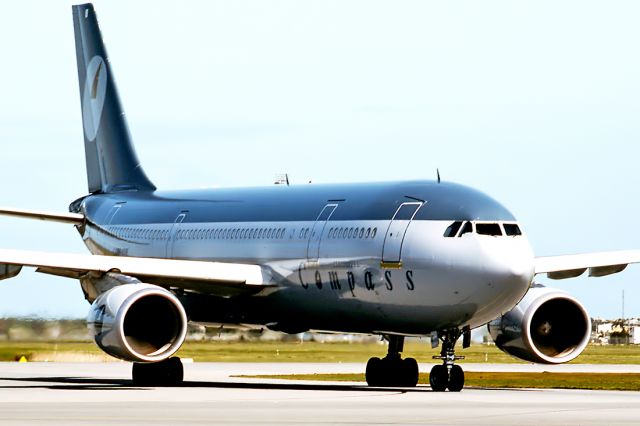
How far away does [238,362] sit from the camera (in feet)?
162

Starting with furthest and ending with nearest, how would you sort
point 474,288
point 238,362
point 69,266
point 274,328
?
point 238,362 < point 274,328 < point 69,266 < point 474,288

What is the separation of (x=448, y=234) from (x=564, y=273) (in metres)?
6.26

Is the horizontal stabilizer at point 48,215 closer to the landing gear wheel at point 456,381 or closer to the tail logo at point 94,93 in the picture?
the tail logo at point 94,93

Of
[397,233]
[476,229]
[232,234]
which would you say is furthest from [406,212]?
[232,234]

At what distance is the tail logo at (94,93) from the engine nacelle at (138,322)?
14.5 metres

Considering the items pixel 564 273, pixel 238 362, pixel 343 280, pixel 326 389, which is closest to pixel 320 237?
pixel 343 280

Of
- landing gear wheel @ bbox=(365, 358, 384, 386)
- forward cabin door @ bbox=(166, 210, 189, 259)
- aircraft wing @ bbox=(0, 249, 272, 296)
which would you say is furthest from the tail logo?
landing gear wheel @ bbox=(365, 358, 384, 386)

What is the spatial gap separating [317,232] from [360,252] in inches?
76.5

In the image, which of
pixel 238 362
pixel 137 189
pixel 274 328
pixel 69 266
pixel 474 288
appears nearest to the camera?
pixel 474 288

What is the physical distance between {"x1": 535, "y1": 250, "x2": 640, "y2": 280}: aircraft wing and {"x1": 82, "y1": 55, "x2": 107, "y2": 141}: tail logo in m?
15.4

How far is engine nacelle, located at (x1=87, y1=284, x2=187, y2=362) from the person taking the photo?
1176 inches

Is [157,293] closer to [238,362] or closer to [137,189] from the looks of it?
[137,189]

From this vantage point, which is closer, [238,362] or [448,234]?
[448,234]

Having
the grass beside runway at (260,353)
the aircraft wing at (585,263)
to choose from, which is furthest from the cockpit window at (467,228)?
the grass beside runway at (260,353)
